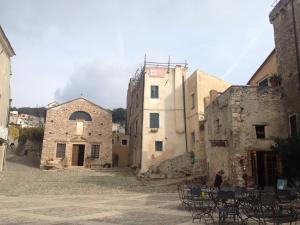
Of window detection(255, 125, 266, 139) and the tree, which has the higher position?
window detection(255, 125, 266, 139)

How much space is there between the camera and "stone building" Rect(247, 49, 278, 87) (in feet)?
68.2

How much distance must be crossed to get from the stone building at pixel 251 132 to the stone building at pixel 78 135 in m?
18.4

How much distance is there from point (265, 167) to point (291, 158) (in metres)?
3.20

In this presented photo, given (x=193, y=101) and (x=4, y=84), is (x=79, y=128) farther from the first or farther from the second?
(x=193, y=101)

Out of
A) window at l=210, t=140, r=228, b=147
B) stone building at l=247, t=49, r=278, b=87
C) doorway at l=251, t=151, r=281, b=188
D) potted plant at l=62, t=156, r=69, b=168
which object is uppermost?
stone building at l=247, t=49, r=278, b=87

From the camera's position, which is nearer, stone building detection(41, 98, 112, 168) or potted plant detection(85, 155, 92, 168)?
potted plant detection(85, 155, 92, 168)

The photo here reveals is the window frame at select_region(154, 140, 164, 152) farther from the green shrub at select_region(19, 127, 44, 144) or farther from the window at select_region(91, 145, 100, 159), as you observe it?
the green shrub at select_region(19, 127, 44, 144)

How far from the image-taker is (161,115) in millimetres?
29000

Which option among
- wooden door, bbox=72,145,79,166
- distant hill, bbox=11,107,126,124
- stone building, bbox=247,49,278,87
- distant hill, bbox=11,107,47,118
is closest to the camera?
stone building, bbox=247,49,278,87

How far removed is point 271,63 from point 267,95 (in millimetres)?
4918

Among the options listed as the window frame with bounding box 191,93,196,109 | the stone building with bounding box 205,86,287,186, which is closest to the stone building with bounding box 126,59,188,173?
the window frame with bounding box 191,93,196,109

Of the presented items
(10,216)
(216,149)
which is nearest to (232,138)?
(216,149)

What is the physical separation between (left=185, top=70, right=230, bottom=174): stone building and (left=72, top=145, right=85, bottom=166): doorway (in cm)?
1202

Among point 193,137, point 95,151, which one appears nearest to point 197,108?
point 193,137
